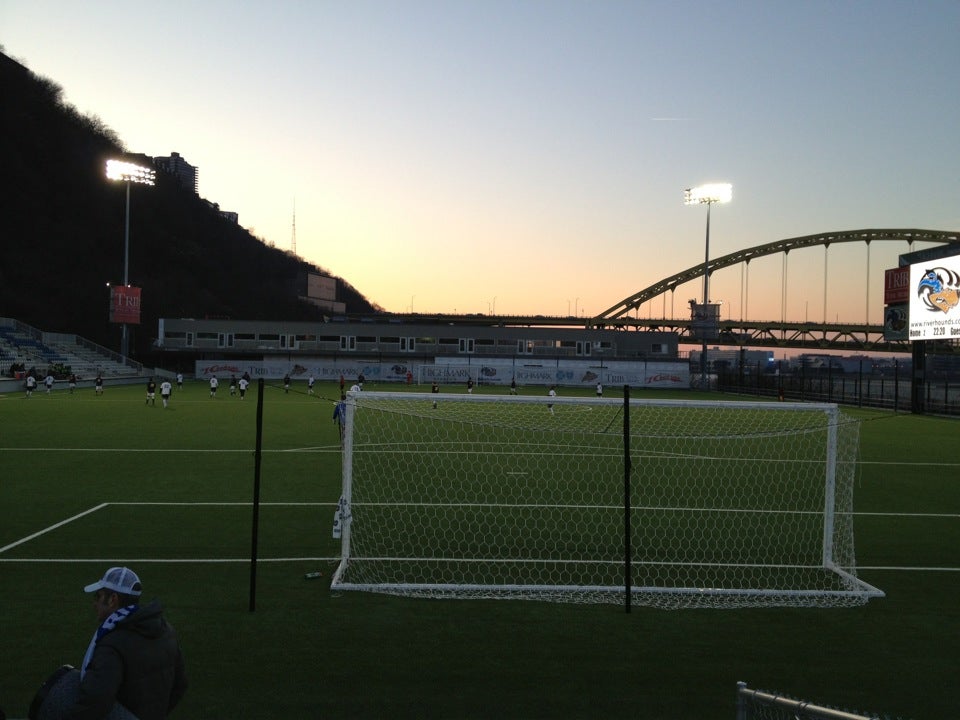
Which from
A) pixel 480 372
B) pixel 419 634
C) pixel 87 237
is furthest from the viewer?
pixel 87 237

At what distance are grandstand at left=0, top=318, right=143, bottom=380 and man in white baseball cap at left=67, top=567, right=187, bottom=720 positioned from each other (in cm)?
4878

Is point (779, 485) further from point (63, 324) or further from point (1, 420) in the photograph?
point (63, 324)

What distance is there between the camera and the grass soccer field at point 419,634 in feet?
18.1

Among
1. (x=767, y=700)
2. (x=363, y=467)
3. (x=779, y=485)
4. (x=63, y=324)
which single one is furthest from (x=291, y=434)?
(x=63, y=324)

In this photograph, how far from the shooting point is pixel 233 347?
7400cm

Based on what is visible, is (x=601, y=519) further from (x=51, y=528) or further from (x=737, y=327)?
(x=737, y=327)

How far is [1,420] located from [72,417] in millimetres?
2303

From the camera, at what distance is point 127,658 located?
3.35 meters

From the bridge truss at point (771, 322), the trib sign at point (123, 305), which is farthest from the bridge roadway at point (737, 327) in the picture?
the trib sign at point (123, 305)

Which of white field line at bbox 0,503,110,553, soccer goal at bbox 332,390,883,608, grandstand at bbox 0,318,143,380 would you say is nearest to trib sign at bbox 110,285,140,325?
grandstand at bbox 0,318,143,380

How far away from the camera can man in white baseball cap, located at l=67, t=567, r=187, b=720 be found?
3248 mm

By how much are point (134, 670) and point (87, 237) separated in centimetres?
11828

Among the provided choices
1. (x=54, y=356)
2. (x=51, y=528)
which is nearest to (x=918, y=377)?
(x=51, y=528)

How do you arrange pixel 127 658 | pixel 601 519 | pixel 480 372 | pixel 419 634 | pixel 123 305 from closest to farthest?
pixel 127 658 → pixel 419 634 → pixel 601 519 → pixel 123 305 → pixel 480 372
